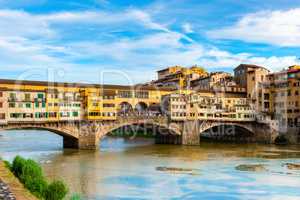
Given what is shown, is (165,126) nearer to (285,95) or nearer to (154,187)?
(285,95)

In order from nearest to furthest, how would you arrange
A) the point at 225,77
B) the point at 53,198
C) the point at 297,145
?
the point at 53,198 → the point at 297,145 → the point at 225,77

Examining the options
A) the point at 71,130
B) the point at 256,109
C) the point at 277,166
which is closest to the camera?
the point at 277,166

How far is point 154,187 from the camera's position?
26422mm

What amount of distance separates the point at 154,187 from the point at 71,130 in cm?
2480

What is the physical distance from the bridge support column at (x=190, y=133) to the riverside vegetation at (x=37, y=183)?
3932 centimetres

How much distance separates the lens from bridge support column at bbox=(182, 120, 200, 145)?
59.0 metres

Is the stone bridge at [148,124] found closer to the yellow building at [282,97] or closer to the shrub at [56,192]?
the yellow building at [282,97]

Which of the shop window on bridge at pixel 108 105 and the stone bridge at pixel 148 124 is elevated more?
the shop window on bridge at pixel 108 105

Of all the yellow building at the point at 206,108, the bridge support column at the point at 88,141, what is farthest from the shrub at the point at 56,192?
the yellow building at the point at 206,108

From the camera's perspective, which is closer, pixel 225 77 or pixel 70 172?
pixel 70 172

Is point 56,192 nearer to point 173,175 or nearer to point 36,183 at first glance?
point 36,183

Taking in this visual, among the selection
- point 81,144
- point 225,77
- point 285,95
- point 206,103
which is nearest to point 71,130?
point 81,144

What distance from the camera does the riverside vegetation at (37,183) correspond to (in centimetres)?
1650

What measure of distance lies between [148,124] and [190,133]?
5.97 m
